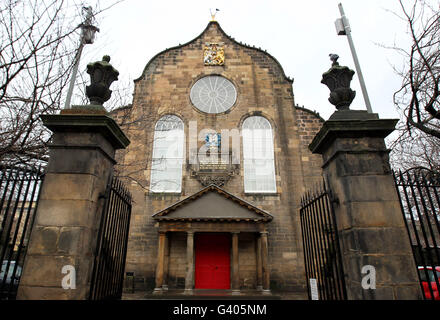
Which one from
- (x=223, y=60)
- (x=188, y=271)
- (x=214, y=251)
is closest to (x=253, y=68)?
(x=223, y=60)

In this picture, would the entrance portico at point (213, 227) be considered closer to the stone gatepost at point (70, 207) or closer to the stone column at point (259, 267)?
the stone column at point (259, 267)

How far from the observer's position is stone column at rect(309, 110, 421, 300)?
11.5ft

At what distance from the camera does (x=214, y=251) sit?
1339 cm

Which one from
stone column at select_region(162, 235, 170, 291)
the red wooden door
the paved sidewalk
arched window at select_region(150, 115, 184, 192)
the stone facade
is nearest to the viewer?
the paved sidewalk

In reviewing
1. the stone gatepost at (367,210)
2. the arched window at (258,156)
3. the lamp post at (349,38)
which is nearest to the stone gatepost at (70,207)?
the stone gatepost at (367,210)

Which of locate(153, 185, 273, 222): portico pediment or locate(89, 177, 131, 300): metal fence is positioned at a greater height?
locate(153, 185, 273, 222): portico pediment

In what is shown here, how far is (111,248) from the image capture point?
4.34m

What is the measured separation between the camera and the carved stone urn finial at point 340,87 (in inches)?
179

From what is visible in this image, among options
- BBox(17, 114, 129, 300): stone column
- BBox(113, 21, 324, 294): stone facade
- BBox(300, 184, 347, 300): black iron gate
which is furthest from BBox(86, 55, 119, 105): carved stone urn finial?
BBox(113, 21, 324, 294): stone facade

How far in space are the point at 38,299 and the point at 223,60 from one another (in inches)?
635

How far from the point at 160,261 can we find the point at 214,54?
496 inches

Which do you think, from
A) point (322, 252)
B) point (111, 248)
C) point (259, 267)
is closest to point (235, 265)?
point (259, 267)

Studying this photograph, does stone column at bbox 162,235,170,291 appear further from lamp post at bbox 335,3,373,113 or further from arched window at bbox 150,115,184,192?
lamp post at bbox 335,3,373,113

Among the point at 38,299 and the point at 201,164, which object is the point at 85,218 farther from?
the point at 201,164
